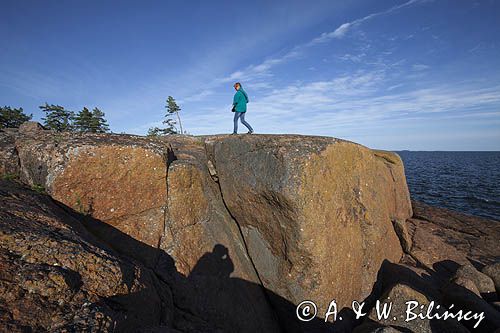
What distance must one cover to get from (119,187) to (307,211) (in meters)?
5.08

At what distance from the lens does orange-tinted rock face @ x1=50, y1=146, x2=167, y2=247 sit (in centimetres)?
582

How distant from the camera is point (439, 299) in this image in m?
7.28

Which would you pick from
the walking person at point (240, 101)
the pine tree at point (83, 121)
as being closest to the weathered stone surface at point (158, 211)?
the walking person at point (240, 101)

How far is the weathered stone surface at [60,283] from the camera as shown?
2877 mm

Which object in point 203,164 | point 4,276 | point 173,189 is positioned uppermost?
point 203,164

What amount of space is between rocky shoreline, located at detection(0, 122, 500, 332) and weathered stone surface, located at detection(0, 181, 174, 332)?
1.7 inches

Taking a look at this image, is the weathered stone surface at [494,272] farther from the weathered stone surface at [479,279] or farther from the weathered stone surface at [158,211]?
the weathered stone surface at [158,211]

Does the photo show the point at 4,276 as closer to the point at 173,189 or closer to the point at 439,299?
the point at 173,189

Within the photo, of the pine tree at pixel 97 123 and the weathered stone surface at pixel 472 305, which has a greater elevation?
the pine tree at pixel 97 123

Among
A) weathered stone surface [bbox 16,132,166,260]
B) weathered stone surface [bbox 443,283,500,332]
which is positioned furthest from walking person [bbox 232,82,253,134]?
weathered stone surface [bbox 443,283,500,332]

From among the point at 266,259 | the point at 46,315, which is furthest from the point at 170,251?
the point at 46,315

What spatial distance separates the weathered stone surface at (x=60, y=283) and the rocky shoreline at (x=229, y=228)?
4 cm

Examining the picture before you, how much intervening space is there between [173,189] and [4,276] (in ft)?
13.3

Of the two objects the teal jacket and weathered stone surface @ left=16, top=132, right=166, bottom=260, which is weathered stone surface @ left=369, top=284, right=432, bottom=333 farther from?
A: the teal jacket
